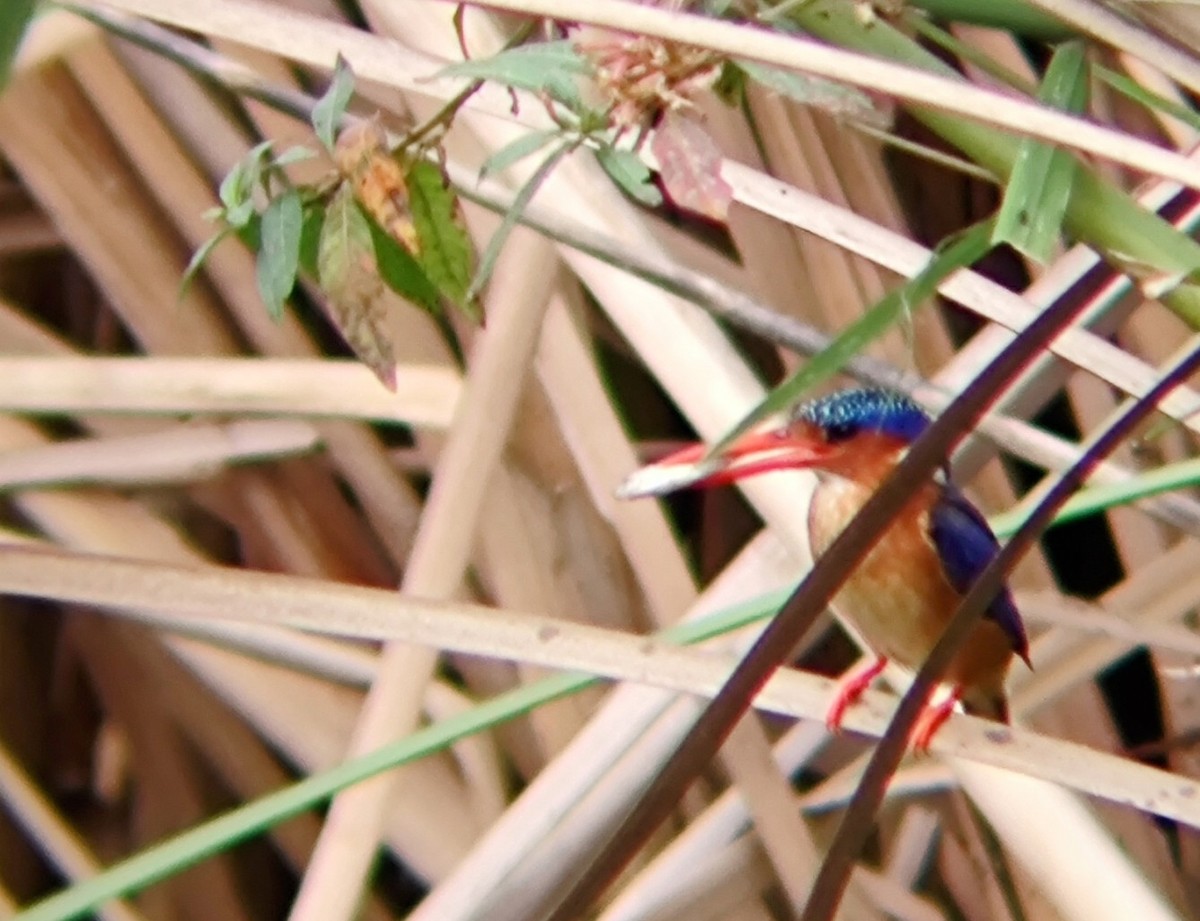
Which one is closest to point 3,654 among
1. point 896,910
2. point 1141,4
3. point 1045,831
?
point 896,910

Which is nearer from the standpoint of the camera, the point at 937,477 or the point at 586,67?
the point at 586,67

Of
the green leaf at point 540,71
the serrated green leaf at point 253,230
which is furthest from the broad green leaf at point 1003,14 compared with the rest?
the serrated green leaf at point 253,230

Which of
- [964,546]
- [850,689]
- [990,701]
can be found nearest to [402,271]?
[850,689]

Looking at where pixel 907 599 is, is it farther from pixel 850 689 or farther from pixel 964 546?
pixel 850 689

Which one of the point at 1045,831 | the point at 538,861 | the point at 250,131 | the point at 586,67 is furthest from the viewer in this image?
the point at 250,131

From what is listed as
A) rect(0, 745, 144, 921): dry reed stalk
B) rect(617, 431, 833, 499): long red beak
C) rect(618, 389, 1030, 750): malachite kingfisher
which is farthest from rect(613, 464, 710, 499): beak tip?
rect(0, 745, 144, 921): dry reed stalk

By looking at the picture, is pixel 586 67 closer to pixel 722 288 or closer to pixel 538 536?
pixel 722 288
